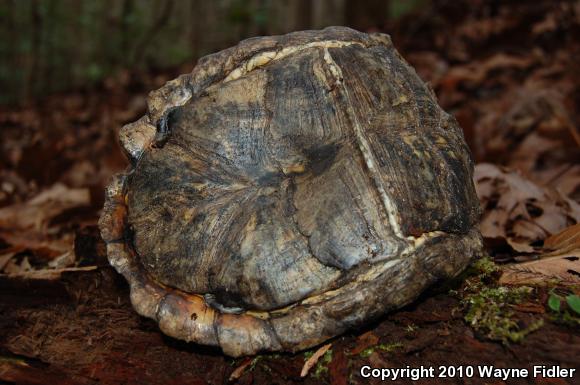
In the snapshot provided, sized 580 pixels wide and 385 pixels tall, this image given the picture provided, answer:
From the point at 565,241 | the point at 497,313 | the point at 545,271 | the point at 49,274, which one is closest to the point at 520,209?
the point at 565,241

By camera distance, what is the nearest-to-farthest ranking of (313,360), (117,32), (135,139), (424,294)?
(313,360) < (424,294) < (135,139) < (117,32)

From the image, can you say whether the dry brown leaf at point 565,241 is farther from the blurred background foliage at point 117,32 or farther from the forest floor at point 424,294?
the blurred background foliage at point 117,32

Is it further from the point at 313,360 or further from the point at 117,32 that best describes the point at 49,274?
the point at 117,32

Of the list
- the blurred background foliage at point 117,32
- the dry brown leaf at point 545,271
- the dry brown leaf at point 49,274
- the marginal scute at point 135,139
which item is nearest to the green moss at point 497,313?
the dry brown leaf at point 545,271

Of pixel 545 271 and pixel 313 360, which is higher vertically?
pixel 545 271

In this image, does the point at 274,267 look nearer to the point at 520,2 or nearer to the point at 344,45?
the point at 344,45

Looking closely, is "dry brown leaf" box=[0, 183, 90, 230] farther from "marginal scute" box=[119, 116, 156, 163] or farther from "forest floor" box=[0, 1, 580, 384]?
"marginal scute" box=[119, 116, 156, 163]
